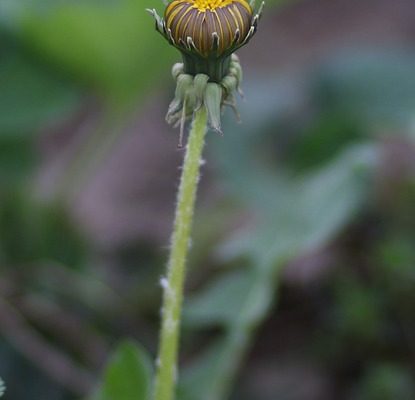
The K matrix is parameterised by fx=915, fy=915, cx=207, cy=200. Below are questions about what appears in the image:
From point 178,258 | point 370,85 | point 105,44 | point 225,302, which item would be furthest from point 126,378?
point 370,85

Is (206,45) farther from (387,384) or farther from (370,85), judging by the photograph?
(370,85)

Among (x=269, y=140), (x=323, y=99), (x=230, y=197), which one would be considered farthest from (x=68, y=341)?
(x=323, y=99)

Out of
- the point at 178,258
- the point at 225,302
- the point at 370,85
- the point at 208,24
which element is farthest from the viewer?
the point at 370,85

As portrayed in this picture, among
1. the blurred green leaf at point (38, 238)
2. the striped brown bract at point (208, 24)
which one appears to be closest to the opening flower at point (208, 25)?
the striped brown bract at point (208, 24)

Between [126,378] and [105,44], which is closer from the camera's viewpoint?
[126,378]

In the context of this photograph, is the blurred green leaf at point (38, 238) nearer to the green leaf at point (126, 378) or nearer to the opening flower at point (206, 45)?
the green leaf at point (126, 378)

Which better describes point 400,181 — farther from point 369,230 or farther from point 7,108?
point 7,108

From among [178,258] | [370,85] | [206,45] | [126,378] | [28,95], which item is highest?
[370,85]
